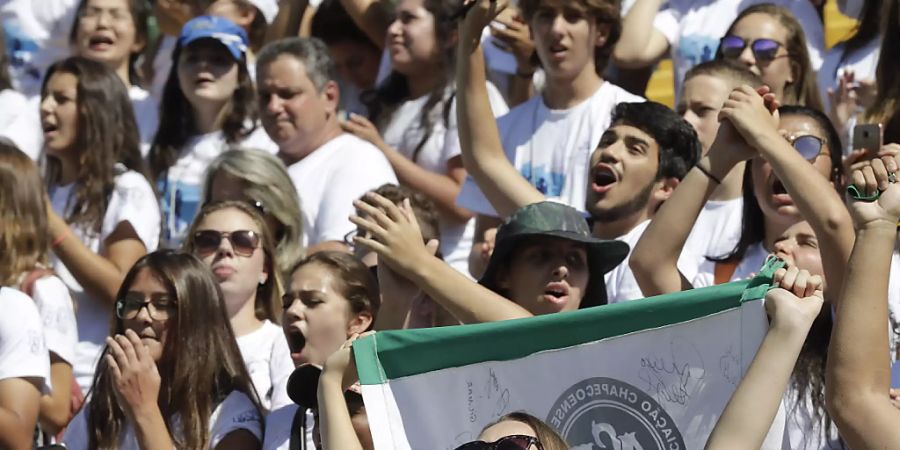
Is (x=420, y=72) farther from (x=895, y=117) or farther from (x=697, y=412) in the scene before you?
(x=697, y=412)

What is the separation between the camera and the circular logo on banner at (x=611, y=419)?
4.23m

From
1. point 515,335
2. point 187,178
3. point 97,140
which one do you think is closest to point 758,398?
point 515,335

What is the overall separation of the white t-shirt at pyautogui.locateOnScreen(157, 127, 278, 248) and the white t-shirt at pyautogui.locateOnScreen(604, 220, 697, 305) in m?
2.22

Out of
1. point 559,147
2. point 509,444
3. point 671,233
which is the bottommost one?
point 509,444

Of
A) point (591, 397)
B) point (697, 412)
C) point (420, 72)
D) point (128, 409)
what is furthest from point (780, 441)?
point (420, 72)

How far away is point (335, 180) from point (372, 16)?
1372mm

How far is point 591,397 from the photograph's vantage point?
4344 mm

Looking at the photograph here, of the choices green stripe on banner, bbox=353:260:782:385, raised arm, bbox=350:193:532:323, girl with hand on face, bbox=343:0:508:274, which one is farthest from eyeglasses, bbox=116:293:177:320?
girl with hand on face, bbox=343:0:508:274

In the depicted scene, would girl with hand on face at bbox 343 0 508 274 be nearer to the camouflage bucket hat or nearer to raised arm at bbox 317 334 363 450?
the camouflage bucket hat

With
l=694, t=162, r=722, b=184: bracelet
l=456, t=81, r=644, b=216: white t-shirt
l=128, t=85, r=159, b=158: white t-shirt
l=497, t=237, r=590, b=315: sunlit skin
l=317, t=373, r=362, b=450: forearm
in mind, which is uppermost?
l=128, t=85, r=159, b=158: white t-shirt

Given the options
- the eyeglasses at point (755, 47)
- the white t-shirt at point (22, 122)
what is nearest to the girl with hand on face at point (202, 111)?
the white t-shirt at point (22, 122)

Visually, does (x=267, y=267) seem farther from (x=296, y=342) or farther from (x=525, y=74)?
(x=525, y=74)

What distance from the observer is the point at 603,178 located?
230 inches

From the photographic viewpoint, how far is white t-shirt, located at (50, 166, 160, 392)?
6.90m
